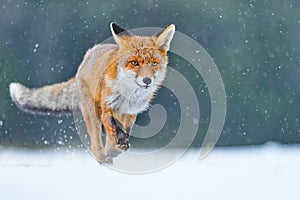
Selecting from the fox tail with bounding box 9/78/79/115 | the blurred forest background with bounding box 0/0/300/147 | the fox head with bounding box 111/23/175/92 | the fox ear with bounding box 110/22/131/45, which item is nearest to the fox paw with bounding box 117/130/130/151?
the fox head with bounding box 111/23/175/92

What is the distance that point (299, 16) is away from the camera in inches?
204

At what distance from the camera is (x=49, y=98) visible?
3389 mm

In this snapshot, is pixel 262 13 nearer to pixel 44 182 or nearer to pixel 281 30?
pixel 281 30

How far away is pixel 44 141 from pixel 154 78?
236cm

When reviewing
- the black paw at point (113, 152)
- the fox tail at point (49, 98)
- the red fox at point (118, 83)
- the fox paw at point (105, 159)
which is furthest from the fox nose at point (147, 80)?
the fox tail at point (49, 98)

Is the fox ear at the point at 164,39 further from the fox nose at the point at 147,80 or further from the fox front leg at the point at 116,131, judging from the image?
the fox front leg at the point at 116,131

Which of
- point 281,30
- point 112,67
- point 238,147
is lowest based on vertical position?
point 238,147

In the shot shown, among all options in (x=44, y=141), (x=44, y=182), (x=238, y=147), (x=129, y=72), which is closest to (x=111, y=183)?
(x=44, y=182)

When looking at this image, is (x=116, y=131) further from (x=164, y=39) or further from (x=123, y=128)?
(x=164, y=39)

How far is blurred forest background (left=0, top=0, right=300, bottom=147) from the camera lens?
184 inches

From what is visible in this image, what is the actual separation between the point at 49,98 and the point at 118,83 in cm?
76

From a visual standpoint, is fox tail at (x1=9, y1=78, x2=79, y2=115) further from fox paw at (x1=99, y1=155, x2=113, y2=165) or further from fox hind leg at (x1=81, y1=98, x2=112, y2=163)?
fox paw at (x1=99, y1=155, x2=113, y2=165)

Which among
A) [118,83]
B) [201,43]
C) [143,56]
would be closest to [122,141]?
[118,83]

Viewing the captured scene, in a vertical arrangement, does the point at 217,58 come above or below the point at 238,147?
above
